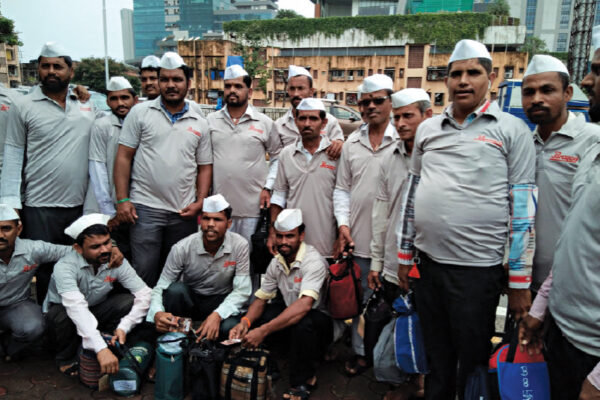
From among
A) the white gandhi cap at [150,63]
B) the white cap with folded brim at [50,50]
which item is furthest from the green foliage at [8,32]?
the white cap with folded brim at [50,50]

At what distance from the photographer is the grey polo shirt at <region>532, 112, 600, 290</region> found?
88.8 inches

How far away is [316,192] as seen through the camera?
3633 millimetres

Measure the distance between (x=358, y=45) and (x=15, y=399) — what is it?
5140 centimetres

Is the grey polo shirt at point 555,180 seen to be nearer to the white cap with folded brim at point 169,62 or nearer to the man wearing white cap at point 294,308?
the man wearing white cap at point 294,308

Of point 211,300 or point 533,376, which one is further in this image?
point 211,300

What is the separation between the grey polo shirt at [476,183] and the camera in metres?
2.15

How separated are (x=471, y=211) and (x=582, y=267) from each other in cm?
61

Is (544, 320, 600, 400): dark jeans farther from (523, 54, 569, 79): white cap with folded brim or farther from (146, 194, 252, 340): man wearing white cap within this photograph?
(146, 194, 252, 340): man wearing white cap

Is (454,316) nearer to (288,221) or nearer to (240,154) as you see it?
(288,221)

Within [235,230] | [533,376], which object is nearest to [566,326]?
[533,376]

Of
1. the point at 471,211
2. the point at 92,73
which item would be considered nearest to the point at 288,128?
the point at 471,211

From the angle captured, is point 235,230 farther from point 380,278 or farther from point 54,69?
point 54,69

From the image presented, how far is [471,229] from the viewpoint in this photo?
217 cm

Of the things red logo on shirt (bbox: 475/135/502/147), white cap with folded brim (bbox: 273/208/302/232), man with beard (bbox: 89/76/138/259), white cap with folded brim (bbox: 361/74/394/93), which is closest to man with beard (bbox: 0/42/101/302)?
man with beard (bbox: 89/76/138/259)
